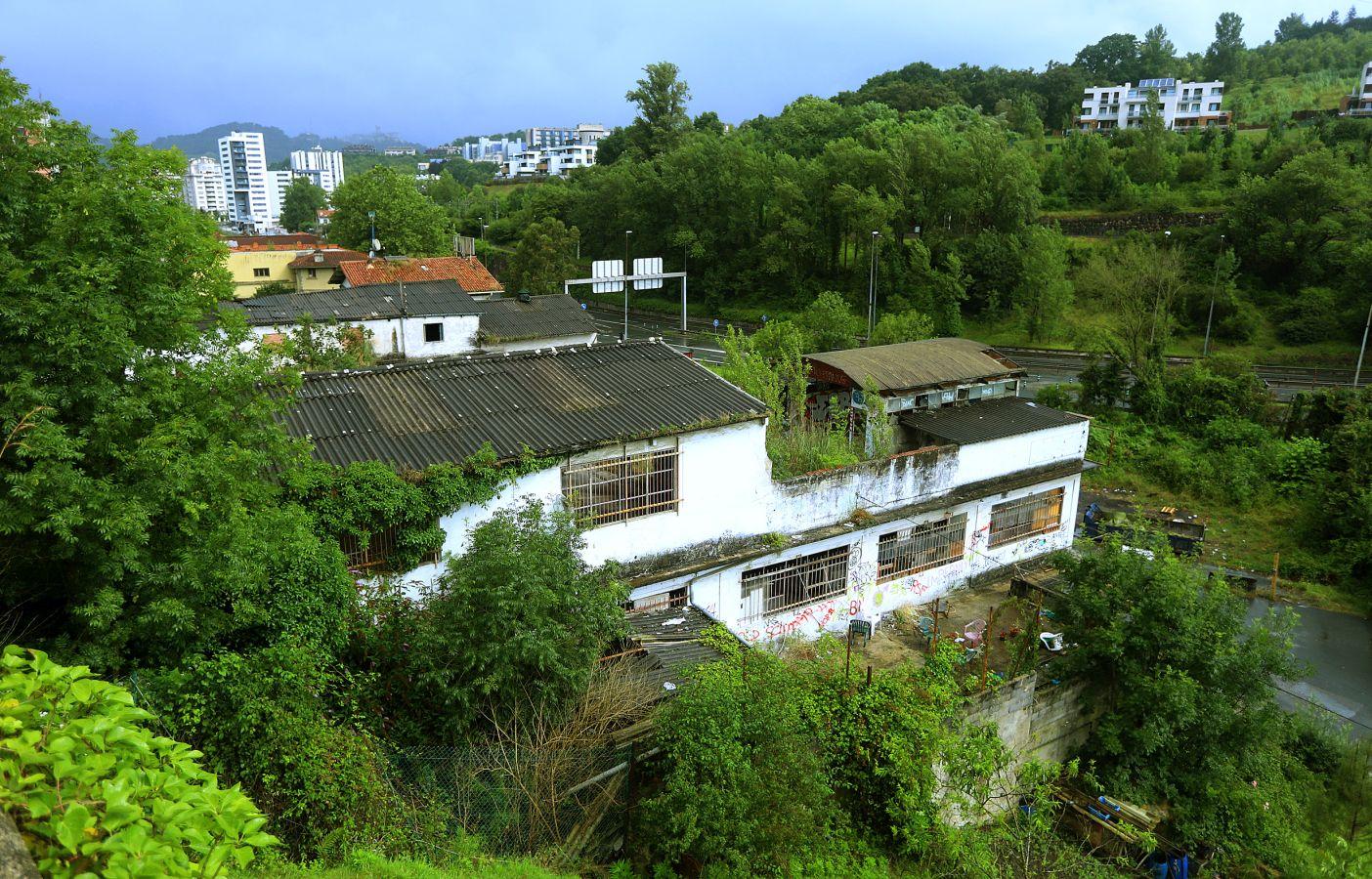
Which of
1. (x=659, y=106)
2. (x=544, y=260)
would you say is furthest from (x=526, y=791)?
(x=659, y=106)

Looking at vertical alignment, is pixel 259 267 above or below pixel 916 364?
above

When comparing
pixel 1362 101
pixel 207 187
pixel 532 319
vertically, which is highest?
pixel 207 187

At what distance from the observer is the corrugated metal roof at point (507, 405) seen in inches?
456

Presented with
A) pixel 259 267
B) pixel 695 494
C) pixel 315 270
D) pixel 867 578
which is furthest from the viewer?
pixel 259 267

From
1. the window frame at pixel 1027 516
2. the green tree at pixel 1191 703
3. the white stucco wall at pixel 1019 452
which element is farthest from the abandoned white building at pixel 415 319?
the green tree at pixel 1191 703

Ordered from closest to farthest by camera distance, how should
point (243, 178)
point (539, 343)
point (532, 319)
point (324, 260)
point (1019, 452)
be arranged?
point (1019, 452) < point (539, 343) < point (532, 319) < point (324, 260) < point (243, 178)

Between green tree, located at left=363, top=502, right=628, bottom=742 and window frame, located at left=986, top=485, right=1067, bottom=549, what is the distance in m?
10.9

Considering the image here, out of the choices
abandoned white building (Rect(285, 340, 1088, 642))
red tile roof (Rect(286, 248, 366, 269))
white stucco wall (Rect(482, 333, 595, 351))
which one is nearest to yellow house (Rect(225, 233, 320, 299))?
red tile roof (Rect(286, 248, 366, 269))

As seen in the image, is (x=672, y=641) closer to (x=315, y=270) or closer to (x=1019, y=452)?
(x=1019, y=452)

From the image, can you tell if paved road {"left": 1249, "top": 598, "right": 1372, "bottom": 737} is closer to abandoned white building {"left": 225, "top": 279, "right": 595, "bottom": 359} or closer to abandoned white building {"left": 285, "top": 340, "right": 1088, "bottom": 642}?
abandoned white building {"left": 285, "top": 340, "right": 1088, "bottom": 642}

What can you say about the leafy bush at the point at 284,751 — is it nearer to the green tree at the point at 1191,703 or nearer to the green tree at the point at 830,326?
the green tree at the point at 1191,703

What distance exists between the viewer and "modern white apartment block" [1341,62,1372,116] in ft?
221

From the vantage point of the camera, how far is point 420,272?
36.4m

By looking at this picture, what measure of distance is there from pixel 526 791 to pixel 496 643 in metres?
1.44
